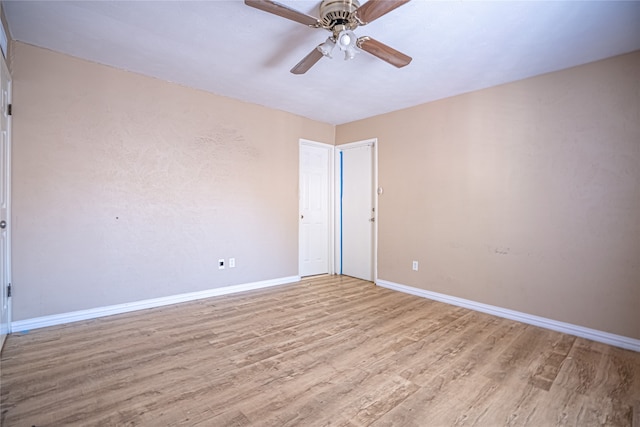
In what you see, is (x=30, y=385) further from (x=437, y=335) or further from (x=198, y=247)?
(x=437, y=335)

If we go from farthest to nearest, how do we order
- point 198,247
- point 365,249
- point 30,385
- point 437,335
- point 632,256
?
point 365,249 < point 198,247 < point 437,335 < point 632,256 < point 30,385

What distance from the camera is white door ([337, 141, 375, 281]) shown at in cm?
453

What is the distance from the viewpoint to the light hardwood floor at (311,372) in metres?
1.61

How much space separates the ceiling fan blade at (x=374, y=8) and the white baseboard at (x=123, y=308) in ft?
10.7

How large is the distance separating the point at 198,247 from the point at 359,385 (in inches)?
98.1

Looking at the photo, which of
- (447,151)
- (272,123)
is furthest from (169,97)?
(447,151)

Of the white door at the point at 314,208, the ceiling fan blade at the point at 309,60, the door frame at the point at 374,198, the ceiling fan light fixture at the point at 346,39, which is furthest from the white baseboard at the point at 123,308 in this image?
the ceiling fan light fixture at the point at 346,39

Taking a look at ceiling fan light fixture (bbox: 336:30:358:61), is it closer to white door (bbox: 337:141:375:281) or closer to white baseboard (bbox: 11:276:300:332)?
white door (bbox: 337:141:375:281)

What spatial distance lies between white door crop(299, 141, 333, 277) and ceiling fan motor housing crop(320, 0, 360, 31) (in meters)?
2.64

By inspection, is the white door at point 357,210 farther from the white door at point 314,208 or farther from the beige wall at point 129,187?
the beige wall at point 129,187

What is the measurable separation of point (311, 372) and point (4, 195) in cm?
281

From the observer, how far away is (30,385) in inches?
71.8

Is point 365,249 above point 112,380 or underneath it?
above

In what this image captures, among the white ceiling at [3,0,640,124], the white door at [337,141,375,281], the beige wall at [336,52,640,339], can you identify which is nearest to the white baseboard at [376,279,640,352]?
the beige wall at [336,52,640,339]
